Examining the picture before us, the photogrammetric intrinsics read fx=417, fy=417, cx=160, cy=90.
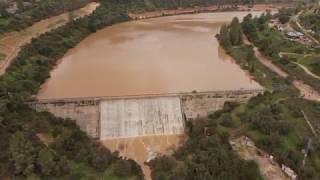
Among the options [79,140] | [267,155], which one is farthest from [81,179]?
[267,155]

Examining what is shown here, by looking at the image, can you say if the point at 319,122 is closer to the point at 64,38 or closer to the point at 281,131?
the point at 281,131

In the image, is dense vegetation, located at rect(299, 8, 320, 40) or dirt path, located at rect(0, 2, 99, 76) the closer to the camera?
dirt path, located at rect(0, 2, 99, 76)

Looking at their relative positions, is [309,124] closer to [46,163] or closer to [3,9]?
[46,163]

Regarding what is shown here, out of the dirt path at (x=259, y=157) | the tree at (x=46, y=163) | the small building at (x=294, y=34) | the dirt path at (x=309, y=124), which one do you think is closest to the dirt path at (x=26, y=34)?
the tree at (x=46, y=163)

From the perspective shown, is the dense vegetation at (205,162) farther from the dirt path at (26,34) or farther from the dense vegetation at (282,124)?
the dirt path at (26,34)

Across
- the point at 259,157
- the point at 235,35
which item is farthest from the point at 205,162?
the point at 235,35

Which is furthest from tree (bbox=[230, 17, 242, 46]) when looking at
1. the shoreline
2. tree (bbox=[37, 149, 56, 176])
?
tree (bbox=[37, 149, 56, 176])

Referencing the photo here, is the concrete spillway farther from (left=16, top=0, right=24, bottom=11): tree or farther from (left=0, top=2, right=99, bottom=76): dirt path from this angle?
(left=16, top=0, right=24, bottom=11): tree
